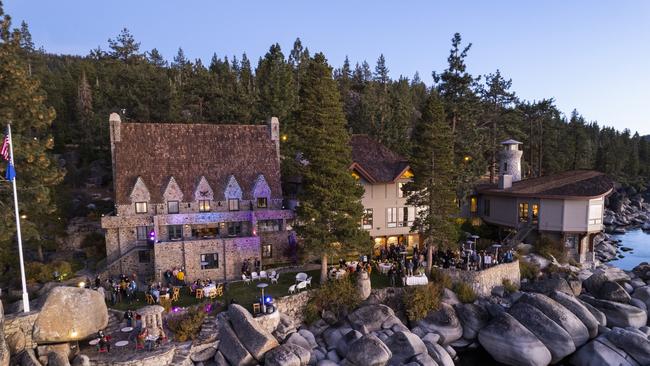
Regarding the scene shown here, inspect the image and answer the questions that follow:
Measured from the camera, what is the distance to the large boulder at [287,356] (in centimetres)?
2038

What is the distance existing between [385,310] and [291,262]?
36.6 feet

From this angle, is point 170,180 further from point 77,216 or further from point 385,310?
point 385,310

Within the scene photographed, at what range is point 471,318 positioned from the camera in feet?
86.2

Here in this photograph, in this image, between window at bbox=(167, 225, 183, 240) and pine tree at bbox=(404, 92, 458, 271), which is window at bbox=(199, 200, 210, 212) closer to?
window at bbox=(167, 225, 183, 240)

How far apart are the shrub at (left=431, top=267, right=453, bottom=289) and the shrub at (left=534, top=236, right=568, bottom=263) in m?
13.1

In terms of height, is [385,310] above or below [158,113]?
below

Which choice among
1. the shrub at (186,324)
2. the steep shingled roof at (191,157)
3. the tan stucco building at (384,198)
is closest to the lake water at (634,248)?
the tan stucco building at (384,198)

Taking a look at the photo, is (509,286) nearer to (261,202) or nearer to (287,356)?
(287,356)

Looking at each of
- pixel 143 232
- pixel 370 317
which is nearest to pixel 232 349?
pixel 370 317

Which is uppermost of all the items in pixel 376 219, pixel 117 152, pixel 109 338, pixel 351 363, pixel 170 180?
pixel 117 152

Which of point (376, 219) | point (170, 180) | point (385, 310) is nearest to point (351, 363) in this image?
point (385, 310)

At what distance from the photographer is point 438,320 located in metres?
26.0

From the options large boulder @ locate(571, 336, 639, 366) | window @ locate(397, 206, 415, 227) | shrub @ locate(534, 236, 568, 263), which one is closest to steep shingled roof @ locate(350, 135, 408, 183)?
window @ locate(397, 206, 415, 227)

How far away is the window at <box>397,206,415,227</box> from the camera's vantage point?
37.6 meters
